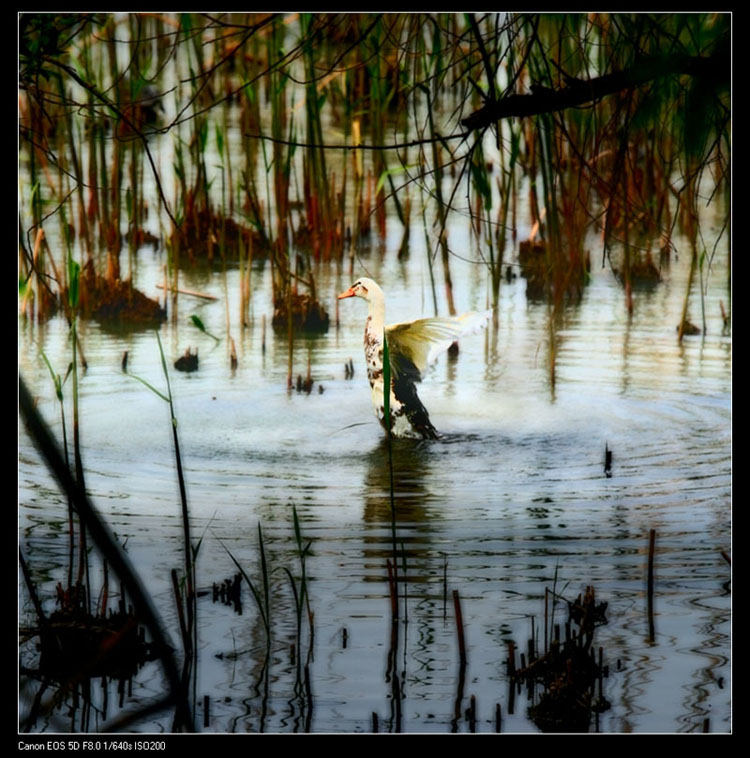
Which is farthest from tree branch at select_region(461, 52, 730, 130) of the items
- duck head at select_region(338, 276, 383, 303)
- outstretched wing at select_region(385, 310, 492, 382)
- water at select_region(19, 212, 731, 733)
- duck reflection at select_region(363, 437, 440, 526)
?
duck head at select_region(338, 276, 383, 303)

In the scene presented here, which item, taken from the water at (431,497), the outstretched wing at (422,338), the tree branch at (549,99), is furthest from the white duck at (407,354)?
the tree branch at (549,99)

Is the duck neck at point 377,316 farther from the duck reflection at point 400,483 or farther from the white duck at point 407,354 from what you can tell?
the duck reflection at point 400,483

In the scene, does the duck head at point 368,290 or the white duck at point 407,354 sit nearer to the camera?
the white duck at point 407,354

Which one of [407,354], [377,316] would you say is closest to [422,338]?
[407,354]

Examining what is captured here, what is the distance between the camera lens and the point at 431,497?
173 inches

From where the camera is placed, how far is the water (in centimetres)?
305

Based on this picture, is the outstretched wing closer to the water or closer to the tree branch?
the water

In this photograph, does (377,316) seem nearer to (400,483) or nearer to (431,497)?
(400,483)

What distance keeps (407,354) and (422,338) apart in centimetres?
15

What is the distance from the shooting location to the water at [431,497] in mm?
3051

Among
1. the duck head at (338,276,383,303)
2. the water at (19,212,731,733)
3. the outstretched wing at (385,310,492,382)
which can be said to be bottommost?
the water at (19,212,731,733)

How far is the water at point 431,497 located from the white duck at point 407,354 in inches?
5.0
